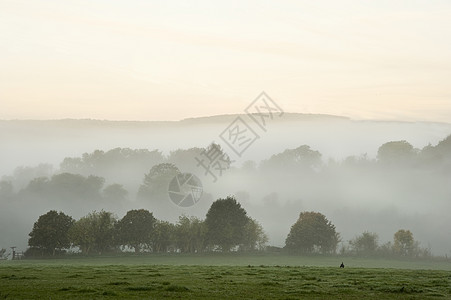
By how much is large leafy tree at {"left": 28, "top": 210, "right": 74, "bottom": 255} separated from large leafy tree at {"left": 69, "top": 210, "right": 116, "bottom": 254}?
5.26 ft

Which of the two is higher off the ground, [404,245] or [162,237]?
[404,245]

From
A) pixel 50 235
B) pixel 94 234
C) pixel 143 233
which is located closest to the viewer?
pixel 50 235

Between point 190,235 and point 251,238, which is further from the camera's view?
point 251,238

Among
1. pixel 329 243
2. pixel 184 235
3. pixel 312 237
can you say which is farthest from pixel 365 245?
pixel 184 235

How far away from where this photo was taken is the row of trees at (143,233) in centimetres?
10681

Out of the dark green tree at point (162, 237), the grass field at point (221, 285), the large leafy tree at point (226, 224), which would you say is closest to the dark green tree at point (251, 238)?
the large leafy tree at point (226, 224)

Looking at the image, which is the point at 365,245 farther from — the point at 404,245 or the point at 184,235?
the point at 184,235

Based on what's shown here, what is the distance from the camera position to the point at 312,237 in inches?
4852

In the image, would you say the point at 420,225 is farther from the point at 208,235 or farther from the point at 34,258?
the point at 34,258

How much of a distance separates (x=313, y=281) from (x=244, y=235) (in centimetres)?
8053

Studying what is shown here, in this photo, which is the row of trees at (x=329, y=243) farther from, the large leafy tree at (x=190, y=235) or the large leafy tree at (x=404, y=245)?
the large leafy tree at (x=190, y=235)

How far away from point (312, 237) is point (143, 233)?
124 ft

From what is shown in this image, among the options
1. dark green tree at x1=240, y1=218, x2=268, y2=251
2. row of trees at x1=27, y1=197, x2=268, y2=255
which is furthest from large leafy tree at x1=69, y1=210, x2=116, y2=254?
dark green tree at x1=240, y1=218, x2=268, y2=251

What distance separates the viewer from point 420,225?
17600 centimetres
